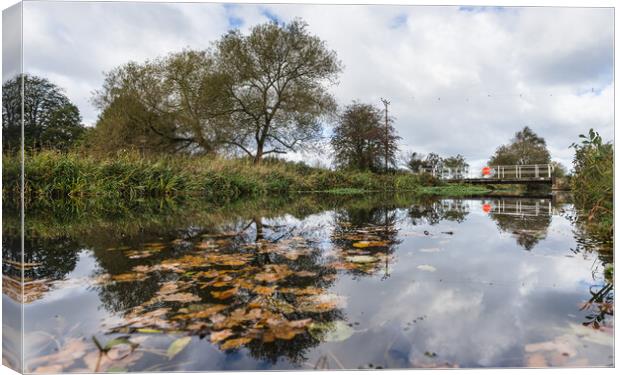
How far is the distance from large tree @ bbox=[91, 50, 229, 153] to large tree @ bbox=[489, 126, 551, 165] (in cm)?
1705

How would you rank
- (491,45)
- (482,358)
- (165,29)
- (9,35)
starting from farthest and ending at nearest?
(491,45)
(165,29)
(9,35)
(482,358)

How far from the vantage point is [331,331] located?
1254 millimetres

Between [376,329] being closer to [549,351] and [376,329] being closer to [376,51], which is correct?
[549,351]

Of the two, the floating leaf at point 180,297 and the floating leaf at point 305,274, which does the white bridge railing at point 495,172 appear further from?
the floating leaf at point 180,297

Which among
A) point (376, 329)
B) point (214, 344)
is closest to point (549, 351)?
point (376, 329)

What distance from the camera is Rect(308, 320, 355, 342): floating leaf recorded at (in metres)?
1.21

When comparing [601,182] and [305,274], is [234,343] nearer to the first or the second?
[305,274]

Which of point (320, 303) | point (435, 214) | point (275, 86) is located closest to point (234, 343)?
point (320, 303)

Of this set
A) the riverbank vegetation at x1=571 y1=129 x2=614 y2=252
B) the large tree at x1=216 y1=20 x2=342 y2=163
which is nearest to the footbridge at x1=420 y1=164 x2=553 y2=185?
the large tree at x1=216 y1=20 x2=342 y2=163

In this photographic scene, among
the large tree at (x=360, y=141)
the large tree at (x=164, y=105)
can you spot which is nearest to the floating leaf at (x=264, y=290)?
the large tree at (x=164, y=105)

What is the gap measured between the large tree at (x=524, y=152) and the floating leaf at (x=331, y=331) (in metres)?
23.8

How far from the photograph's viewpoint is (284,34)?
13.8 metres

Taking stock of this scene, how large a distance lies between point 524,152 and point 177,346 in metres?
26.2

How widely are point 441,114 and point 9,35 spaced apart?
14.1 feet
